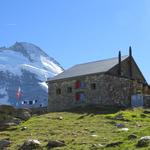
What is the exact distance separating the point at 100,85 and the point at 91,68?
673cm

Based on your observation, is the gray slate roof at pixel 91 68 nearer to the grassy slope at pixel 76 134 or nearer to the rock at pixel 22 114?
the grassy slope at pixel 76 134

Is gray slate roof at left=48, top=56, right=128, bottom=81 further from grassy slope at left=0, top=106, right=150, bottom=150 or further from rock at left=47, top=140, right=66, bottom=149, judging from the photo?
rock at left=47, top=140, right=66, bottom=149

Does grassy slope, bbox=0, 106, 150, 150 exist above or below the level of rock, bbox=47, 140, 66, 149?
above

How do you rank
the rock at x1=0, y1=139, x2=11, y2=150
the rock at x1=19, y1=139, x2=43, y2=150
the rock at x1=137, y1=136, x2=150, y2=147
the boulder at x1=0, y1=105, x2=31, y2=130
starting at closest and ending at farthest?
the rock at x1=137, y1=136, x2=150, y2=147 → the rock at x1=19, y1=139, x2=43, y2=150 → the rock at x1=0, y1=139, x2=11, y2=150 → the boulder at x1=0, y1=105, x2=31, y2=130

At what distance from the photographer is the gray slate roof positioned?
7744 centimetres

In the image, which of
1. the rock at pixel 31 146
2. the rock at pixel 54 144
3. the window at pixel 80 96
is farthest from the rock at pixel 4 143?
the window at pixel 80 96

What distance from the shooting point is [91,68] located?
3179 inches

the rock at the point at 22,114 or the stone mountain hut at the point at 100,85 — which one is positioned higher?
the stone mountain hut at the point at 100,85

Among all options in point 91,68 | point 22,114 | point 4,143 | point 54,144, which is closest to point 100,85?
point 91,68

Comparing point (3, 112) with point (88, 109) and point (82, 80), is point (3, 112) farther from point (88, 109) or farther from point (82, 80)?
point (82, 80)

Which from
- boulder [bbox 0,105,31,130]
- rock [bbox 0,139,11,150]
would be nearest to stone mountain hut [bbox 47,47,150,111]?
boulder [bbox 0,105,31,130]

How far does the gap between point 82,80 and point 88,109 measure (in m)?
11.1

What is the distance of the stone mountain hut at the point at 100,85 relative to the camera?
7475cm

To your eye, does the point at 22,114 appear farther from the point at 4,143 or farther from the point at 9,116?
the point at 4,143
